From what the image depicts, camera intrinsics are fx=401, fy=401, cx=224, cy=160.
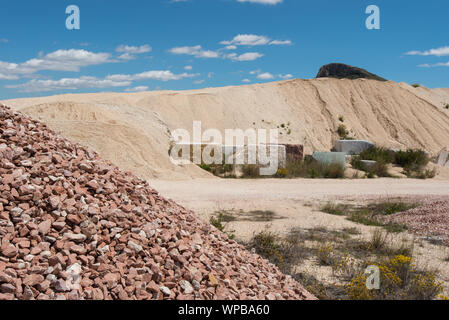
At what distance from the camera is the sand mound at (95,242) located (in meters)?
3.24

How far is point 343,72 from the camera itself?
132 feet

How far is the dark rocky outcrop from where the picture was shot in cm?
3923

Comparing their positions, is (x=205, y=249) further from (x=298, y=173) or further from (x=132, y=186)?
(x=298, y=173)

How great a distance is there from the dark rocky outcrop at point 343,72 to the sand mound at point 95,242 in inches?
1484

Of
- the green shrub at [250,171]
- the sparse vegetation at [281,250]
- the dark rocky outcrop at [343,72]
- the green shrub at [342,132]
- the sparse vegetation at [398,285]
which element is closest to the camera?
the sparse vegetation at [398,285]

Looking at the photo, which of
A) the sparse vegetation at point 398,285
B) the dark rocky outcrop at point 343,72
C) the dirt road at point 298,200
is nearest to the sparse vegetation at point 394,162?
the dirt road at point 298,200

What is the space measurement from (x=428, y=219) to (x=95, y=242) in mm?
7030

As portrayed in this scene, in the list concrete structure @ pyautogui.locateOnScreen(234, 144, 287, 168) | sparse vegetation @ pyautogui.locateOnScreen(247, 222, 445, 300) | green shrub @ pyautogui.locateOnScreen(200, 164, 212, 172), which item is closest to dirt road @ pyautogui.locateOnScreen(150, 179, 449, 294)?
sparse vegetation @ pyautogui.locateOnScreen(247, 222, 445, 300)

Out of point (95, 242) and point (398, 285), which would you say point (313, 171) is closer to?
point (398, 285)

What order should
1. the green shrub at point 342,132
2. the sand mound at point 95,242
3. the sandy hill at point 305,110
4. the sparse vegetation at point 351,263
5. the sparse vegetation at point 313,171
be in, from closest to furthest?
the sand mound at point 95,242
the sparse vegetation at point 351,263
the sparse vegetation at point 313,171
the sandy hill at point 305,110
the green shrub at point 342,132

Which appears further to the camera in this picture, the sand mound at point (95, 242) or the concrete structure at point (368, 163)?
the concrete structure at point (368, 163)

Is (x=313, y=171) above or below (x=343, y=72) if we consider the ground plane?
below

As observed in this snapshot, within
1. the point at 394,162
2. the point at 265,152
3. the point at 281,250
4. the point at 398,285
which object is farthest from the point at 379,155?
the point at 398,285

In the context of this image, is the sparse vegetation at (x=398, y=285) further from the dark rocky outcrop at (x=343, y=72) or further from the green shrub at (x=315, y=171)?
the dark rocky outcrop at (x=343, y=72)
